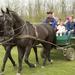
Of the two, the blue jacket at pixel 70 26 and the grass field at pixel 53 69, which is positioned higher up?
the blue jacket at pixel 70 26

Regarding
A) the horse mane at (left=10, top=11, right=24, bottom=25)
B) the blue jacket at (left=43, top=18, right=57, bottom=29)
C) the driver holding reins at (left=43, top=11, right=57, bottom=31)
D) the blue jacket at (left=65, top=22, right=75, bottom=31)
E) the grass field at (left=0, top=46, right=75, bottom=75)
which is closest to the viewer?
the horse mane at (left=10, top=11, right=24, bottom=25)

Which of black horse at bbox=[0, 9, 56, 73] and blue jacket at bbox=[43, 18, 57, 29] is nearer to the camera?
black horse at bbox=[0, 9, 56, 73]

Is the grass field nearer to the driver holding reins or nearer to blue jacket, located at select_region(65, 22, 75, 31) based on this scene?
blue jacket, located at select_region(65, 22, 75, 31)

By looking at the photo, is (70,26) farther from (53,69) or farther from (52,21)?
(53,69)

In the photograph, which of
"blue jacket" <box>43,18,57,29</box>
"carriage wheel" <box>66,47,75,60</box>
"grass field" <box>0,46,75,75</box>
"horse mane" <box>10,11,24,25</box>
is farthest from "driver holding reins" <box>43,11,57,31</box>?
"horse mane" <box>10,11,24,25</box>

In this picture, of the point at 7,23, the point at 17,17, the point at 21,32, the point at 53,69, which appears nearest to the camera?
the point at 7,23

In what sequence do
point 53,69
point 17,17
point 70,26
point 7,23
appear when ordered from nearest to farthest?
point 7,23 < point 17,17 < point 53,69 < point 70,26

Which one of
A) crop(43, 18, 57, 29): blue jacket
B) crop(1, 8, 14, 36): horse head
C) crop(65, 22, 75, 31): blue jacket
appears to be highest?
crop(1, 8, 14, 36): horse head

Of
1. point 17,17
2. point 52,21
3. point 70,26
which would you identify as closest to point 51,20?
point 52,21

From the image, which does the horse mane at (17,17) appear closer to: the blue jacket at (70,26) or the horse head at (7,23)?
the horse head at (7,23)

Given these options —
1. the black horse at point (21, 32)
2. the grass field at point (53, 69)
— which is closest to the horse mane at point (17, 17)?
the black horse at point (21, 32)

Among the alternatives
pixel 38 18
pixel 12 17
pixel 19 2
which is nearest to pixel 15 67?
pixel 12 17

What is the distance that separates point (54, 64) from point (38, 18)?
1339cm

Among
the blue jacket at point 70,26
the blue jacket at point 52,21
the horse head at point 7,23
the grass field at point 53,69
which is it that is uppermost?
the horse head at point 7,23
